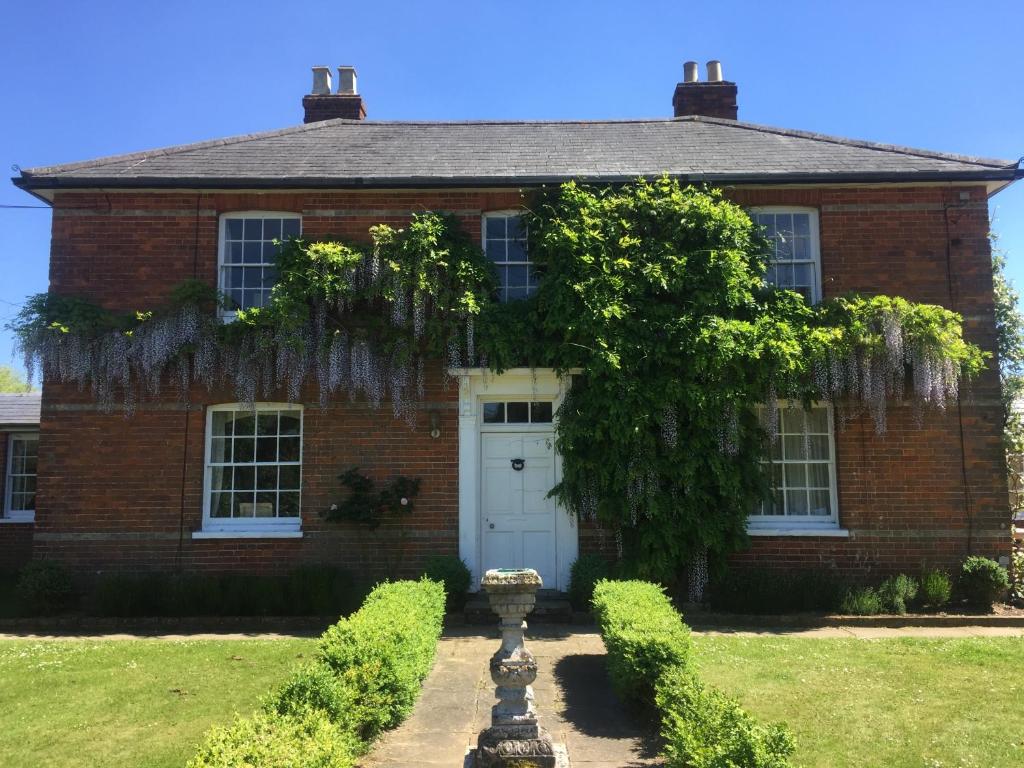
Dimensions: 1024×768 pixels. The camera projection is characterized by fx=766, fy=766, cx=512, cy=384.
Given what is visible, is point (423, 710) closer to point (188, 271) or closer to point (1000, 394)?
point (188, 271)

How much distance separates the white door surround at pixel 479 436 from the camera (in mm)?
10648

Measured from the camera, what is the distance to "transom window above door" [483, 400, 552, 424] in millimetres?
11031

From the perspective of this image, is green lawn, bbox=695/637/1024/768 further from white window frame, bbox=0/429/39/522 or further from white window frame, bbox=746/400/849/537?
white window frame, bbox=0/429/39/522

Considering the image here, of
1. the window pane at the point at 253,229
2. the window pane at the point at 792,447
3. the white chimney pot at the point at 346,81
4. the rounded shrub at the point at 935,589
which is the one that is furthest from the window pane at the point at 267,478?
the rounded shrub at the point at 935,589

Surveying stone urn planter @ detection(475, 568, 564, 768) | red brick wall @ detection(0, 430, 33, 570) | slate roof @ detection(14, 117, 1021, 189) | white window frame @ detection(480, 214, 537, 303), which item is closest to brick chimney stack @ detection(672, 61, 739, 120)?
slate roof @ detection(14, 117, 1021, 189)

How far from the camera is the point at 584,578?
994cm

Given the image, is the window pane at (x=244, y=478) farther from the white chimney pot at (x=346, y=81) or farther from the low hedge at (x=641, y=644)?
the white chimney pot at (x=346, y=81)

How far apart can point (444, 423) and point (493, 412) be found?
74 cm

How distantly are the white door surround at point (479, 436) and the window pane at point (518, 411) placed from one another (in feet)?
0.36

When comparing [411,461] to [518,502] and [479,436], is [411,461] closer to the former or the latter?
[479,436]

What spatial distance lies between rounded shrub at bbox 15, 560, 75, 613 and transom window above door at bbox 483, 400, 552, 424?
6011mm

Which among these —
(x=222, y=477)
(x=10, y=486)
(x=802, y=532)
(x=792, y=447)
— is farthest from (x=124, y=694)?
(x=10, y=486)

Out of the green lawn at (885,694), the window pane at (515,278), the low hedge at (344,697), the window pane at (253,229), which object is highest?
the window pane at (253,229)

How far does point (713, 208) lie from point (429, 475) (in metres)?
5.36
